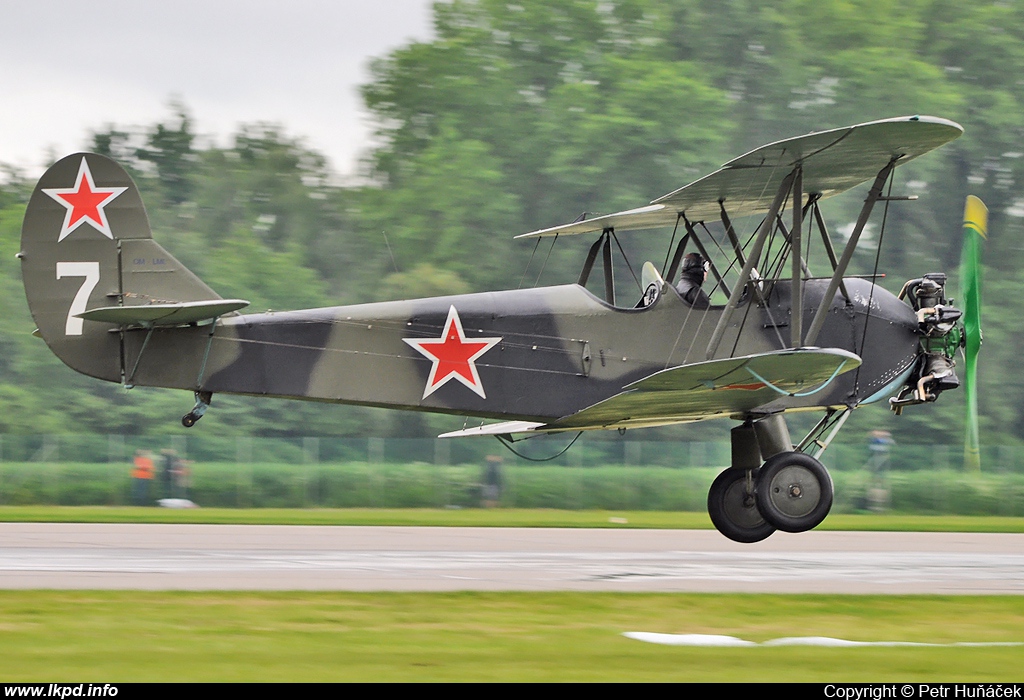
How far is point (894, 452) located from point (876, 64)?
15999 millimetres

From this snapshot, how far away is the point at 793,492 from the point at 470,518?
10168 millimetres

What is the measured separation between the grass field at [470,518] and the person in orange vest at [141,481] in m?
0.78

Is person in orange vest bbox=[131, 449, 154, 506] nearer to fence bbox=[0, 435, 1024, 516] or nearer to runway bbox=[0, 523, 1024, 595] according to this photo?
fence bbox=[0, 435, 1024, 516]

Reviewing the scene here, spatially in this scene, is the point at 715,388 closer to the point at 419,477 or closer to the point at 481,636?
the point at 481,636

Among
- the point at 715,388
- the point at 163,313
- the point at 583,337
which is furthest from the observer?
the point at 583,337

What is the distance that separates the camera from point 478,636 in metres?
7.89

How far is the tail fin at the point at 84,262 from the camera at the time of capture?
11.6m

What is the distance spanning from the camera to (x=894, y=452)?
27953 mm

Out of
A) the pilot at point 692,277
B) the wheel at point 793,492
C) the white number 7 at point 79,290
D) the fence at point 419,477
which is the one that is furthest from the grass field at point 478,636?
the fence at point 419,477

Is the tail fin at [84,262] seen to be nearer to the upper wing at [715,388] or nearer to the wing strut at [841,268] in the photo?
the upper wing at [715,388]

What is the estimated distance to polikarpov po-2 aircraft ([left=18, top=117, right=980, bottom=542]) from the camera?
11.6 meters

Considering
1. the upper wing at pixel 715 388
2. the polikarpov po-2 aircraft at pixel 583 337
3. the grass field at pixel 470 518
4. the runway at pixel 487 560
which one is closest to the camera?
the runway at pixel 487 560

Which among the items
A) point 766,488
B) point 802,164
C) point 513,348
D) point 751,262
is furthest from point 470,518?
point 802,164

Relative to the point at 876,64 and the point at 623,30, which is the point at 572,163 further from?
the point at 876,64
